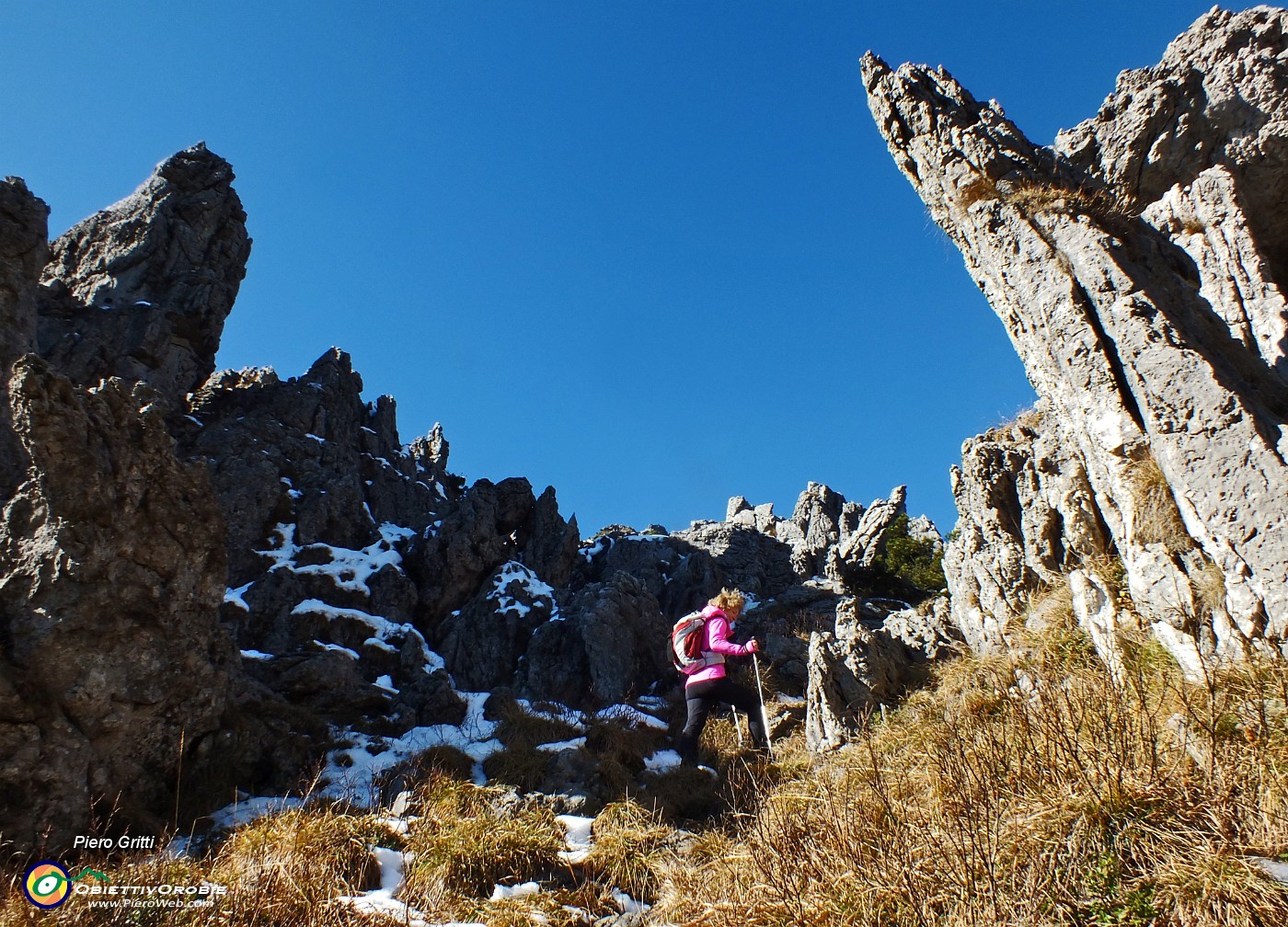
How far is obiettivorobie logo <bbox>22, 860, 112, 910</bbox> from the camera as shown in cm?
448

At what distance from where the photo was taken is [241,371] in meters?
34.4

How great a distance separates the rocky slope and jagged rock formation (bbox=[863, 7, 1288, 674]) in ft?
15.7

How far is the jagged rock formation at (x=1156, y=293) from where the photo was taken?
561 centimetres

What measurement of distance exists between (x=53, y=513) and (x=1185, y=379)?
13935 millimetres

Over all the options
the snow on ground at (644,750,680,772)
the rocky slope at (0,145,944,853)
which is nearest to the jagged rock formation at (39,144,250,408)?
the rocky slope at (0,145,944,853)

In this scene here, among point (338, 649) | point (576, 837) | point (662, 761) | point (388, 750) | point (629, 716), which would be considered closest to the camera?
point (576, 837)

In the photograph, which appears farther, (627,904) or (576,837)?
(576,837)

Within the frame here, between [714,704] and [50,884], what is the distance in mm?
7351

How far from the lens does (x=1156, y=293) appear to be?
7160mm

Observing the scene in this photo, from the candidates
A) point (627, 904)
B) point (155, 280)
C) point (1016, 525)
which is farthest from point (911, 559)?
point (155, 280)

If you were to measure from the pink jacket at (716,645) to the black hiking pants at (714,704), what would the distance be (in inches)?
3.5

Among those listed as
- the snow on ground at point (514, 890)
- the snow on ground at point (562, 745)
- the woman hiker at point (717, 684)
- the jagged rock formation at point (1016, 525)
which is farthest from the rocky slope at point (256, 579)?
the snow on ground at point (514, 890)

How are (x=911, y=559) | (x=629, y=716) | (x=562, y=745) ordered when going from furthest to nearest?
(x=911, y=559) → (x=629, y=716) → (x=562, y=745)

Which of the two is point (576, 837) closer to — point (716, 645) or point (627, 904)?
point (627, 904)
